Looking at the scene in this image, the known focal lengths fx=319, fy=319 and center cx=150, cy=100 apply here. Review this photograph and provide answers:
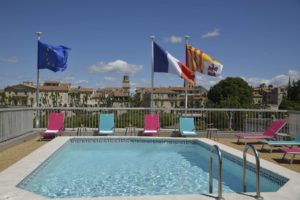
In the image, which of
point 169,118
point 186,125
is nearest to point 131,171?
point 186,125

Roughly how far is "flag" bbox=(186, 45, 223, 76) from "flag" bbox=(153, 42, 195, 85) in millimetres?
445

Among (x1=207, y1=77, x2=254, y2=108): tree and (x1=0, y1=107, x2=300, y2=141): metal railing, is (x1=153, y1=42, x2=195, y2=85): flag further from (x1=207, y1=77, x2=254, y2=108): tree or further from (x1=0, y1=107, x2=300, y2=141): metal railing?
(x1=207, y1=77, x2=254, y2=108): tree

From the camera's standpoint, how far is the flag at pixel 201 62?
47.2ft

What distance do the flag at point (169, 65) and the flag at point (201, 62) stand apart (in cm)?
45

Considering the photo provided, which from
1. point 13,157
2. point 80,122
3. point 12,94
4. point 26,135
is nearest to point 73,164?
point 13,157

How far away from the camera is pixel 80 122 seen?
14484 mm

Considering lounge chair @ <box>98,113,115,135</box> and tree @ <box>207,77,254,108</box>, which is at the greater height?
tree @ <box>207,77,254,108</box>

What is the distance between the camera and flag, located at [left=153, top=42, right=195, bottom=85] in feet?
46.6

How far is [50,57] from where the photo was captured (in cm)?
1445

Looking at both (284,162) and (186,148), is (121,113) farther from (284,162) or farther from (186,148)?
(284,162)

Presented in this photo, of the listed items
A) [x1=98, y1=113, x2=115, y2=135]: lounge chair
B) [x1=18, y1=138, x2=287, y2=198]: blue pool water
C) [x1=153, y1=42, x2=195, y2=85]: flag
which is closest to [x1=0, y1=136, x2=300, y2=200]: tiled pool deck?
[x1=18, y1=138, x2=287, y2=198]: blue pool water

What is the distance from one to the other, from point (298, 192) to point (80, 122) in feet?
35.6

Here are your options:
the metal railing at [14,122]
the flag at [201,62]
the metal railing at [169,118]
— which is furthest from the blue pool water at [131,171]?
the flag at [201,62]

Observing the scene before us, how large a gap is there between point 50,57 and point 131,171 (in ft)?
27.2
